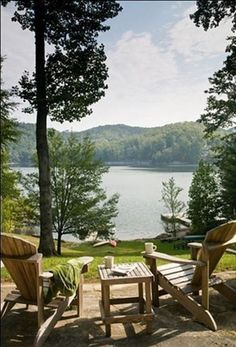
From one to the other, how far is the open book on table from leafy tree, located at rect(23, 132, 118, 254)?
5771 millimetres

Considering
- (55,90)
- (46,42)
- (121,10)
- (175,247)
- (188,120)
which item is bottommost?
(175,247)

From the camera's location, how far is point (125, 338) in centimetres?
278

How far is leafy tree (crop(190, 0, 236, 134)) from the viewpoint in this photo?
4.57 metres

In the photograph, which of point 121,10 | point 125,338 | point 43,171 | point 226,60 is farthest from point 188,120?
point 125,338

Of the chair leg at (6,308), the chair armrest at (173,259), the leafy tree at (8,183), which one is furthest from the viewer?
the leafy tree at (8,183)

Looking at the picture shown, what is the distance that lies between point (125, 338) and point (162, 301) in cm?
85

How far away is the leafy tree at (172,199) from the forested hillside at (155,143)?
45 centimetres

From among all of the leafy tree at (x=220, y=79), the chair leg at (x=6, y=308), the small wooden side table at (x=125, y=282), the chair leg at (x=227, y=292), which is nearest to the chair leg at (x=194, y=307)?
the small wooden side table at (x=125, y=282)

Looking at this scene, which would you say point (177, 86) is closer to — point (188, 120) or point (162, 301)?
point (188, 120)

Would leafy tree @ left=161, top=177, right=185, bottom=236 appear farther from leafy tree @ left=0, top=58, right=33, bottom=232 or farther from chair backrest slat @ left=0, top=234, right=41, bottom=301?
chair backrest slat @ left=0, top=234, right=41, bottom=301

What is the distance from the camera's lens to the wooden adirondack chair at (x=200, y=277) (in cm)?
288

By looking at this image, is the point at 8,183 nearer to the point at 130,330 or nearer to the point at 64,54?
the point at 64,54

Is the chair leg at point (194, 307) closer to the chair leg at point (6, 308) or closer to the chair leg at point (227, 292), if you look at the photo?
the chair leg at point (227, 292)

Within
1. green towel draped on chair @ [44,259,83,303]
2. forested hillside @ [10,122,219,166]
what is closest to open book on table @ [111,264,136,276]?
green towel draped on chair @ [44,259,83,303]
